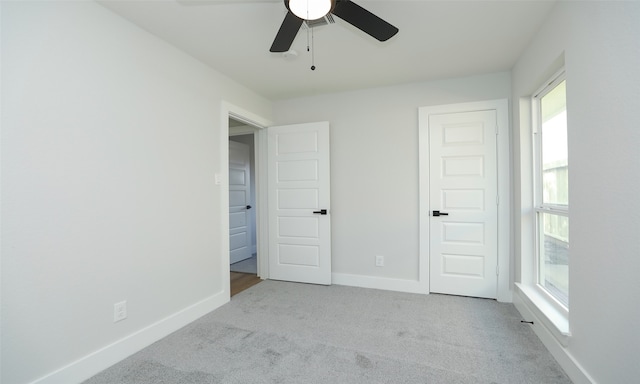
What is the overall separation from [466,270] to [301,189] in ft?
6.99

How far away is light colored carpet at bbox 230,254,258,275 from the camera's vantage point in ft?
13.8

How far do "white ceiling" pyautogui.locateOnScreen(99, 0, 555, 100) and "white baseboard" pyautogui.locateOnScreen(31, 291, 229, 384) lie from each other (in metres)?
2.28

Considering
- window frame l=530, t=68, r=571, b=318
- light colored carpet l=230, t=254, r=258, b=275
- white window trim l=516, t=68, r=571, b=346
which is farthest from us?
light colored carpet l=230, t=254, r=258, b=275

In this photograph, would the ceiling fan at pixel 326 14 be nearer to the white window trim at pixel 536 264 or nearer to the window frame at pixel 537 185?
the white window trim at pixel 536 264

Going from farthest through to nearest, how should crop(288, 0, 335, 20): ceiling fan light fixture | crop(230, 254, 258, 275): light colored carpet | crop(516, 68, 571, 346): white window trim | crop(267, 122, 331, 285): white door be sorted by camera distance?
crop(230, 254, 258, 275): light colored carpet, crop(267, 122, 331, 285): white door, crop(516, 68, 571, 346): white window trim, crop(288, 0, 335, 20): ceiling fan light fixture

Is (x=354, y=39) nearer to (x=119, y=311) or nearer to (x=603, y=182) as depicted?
(x=603, y=182)

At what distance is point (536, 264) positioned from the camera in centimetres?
254

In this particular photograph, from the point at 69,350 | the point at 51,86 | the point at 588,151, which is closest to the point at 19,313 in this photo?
the point at 69,350

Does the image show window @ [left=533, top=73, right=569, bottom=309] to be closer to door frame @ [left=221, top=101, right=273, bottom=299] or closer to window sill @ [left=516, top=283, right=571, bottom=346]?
window sill @ [left=516, top=283, right=571, bottom=346]

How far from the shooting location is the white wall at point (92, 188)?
1454 mm

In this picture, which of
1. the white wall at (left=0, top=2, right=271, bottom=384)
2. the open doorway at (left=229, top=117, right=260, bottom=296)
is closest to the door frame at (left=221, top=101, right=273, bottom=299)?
the white wall at (left=0, top=2, right=271, bottom=384)

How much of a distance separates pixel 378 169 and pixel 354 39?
153 cm

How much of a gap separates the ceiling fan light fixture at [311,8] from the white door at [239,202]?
347 centimetres

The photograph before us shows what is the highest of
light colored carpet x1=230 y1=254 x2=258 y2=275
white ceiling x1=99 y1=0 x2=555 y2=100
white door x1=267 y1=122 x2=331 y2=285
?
white ceiling x1=99 y1=0 x2=555 y2=100
